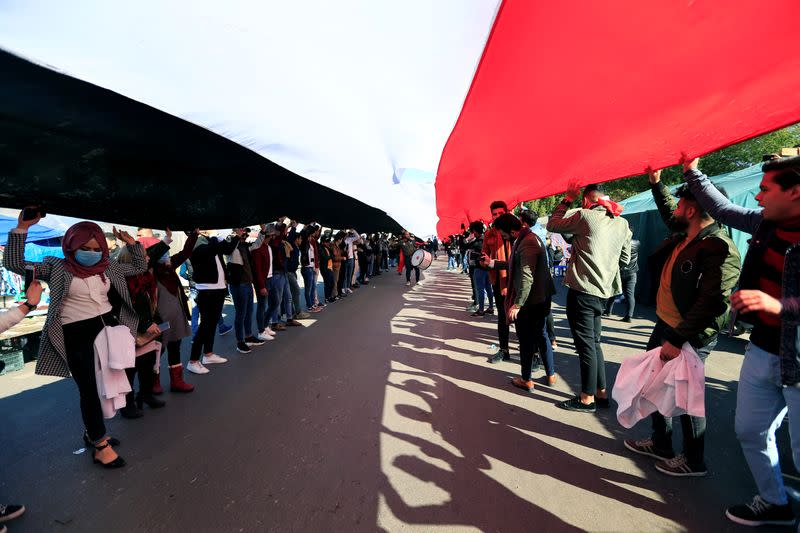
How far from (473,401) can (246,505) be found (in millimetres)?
2264

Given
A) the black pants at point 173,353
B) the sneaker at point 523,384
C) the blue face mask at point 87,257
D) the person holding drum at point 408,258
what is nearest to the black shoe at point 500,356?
the sneaker at point 523,384

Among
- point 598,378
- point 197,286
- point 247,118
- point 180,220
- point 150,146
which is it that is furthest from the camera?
point 197,286

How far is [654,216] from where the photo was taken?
9102 mm

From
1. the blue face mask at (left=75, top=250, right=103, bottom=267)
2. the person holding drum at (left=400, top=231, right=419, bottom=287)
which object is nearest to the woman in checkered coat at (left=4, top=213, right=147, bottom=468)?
the blue face mask at (left=75, top=250, right=103, bottom=267)

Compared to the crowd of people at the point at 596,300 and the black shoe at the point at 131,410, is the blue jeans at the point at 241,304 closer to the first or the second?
the crowd of people at the point at 596,300

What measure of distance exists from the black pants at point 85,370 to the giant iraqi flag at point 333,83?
1.06m

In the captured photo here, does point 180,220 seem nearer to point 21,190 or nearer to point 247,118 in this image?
point 21,190

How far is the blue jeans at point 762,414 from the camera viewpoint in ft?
6.25

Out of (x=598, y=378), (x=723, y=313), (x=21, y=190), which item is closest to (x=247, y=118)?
(x=21, y=190)

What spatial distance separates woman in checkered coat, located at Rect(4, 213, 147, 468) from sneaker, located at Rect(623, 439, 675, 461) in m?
3.90

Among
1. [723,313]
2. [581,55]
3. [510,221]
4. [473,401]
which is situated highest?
[581,55]

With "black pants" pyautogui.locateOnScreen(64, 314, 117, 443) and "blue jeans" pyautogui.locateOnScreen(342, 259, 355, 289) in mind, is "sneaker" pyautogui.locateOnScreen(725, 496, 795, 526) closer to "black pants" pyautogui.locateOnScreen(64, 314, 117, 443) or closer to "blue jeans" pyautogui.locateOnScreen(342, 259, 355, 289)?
"black pants" pyautogui.locateOnScreen(64, 314, 117, 443)

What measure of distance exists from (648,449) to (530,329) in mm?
1399

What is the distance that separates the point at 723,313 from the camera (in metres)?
2.24
